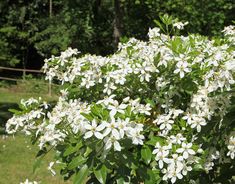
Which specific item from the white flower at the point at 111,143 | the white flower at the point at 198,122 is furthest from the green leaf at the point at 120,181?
the white flower at the point at 198,122

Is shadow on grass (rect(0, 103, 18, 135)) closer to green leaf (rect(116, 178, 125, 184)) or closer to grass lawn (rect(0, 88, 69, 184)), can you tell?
grass lawn (rect(0, 88, 69, 184))

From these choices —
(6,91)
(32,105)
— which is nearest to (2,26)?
(6,91)

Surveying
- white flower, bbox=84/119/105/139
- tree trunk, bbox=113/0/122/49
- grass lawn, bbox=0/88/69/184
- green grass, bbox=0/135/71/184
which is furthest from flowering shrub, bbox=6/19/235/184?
tree trunk, bbox=113/0/122/49

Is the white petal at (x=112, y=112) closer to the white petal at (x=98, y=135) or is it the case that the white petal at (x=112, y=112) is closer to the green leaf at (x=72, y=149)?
the white petal at (x=98, y=135)

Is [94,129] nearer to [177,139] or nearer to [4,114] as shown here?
[177,139]

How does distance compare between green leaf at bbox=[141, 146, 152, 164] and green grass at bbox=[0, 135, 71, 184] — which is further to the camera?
green grass at bbox=[0, 135, 71, 184]

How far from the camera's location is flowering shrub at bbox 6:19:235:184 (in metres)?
2.07

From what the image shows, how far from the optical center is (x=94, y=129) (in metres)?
1.97

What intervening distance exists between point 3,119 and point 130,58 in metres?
8.14

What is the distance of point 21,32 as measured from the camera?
54.0ft

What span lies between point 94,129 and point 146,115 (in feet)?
1.87

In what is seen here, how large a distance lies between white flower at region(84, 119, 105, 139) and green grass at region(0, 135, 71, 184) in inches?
136

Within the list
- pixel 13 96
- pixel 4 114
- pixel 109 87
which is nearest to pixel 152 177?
pixel 109 87

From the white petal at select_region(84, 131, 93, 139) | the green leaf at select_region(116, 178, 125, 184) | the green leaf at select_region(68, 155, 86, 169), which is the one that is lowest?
the green leaf at select_region(116, 178, 125, 184)
